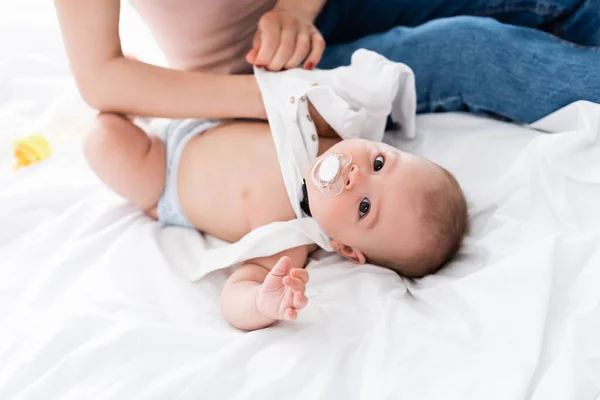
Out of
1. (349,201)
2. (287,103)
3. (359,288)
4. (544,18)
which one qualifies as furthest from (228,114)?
(544,18)

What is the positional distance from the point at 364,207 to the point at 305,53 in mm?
324

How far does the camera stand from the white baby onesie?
36.1 inches

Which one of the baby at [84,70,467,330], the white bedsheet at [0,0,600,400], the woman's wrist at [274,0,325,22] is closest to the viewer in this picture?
the white bedsheet at [0,0,600,400]

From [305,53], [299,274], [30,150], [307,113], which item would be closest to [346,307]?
[299,274]

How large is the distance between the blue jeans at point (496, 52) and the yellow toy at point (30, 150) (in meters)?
0.58

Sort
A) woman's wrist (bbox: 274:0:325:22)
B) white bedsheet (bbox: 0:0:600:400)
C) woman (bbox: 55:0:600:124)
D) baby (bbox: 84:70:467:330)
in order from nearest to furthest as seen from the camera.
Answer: white bedsheet (bbox: 0:0:600:400)
baby (bbox: 84:70:467:330)
woman (bbox: 55:0:600:124)
woman's wrist (bbox: 274:0:325:22)

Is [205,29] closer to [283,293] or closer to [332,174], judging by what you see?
[332,174]

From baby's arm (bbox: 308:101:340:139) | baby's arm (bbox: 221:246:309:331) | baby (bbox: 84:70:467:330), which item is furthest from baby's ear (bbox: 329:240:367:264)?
baby's arm (bbox: 308:101:340:139)

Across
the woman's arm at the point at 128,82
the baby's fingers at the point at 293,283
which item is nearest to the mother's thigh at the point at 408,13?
the woman's arm at the point at 128,82

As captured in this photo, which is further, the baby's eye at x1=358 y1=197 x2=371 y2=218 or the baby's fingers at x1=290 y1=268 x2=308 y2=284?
the baby's eye at x1=358 y1=197 x2=371 y2=218

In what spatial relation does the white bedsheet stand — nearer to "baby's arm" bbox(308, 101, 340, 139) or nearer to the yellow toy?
the yellow toy

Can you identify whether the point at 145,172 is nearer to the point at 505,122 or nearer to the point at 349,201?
the point at 349,201

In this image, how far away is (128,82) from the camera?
0.98m

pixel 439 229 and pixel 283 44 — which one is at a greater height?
pixel 283 44
